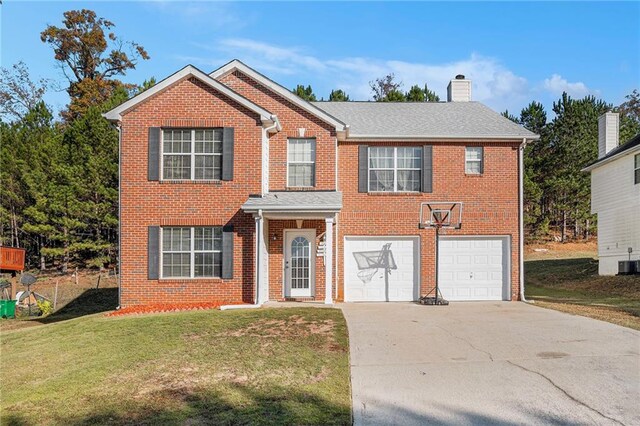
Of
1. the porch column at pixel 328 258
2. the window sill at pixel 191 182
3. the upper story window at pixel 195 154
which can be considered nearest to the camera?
the porch column at pixel 328 258

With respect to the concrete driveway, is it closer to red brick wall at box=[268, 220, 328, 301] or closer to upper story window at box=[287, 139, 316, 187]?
red brick wall at box=[268, 220, 328, 301]

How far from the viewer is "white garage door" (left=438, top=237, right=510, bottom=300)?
16.7 metres

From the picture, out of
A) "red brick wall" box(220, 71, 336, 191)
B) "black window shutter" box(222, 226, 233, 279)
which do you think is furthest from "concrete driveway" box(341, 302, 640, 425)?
"red brick wall" box(220, 71, 336, 191)

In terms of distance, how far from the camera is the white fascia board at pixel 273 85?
52.7 ft

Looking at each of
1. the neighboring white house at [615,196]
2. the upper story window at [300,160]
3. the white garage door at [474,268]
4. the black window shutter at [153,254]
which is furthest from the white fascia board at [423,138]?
the neighboring white house at [615,196]

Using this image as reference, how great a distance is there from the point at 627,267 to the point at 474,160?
10937 millimetres

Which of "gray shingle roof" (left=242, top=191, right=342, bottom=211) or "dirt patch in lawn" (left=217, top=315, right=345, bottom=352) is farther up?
"gray shingle roof" (left=242, top=191, right=342, bottom=211)

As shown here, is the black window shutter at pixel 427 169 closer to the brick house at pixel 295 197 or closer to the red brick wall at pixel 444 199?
the brick house at pixel 295 197

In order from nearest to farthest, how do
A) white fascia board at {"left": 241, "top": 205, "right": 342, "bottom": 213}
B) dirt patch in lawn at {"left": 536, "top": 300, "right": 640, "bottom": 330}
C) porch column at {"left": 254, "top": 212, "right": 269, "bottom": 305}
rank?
1. dirt patch in lawn at {"left": 536, "top": 300, "right": 640, "bottom": 330}
2. white fascia board at {"left": 241, "top": 205, "right": 342, "bottom": 213}
3. porch column at {"left": 254, "top": 212, "right": 269, "bottom": 305}

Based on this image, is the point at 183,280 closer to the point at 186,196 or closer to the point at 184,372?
the point at 186,196

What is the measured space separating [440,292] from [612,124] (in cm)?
1540

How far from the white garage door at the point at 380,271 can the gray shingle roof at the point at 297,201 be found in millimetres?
1789

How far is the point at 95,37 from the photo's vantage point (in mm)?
40156

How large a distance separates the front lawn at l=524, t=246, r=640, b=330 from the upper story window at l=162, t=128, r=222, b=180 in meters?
10.2
